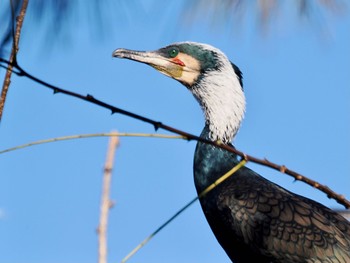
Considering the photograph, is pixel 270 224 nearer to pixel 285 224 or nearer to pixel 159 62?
pixel 285 224

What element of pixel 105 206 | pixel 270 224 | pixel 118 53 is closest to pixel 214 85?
pixel 118 53

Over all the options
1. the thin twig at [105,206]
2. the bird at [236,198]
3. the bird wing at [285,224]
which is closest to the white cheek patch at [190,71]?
the bird at [236,198]

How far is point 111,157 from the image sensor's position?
2.58 ft

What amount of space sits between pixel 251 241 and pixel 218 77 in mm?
966

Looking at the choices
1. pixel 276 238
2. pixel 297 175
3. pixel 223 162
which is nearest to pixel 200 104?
pixel 223 162

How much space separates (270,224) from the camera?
3.12 meters

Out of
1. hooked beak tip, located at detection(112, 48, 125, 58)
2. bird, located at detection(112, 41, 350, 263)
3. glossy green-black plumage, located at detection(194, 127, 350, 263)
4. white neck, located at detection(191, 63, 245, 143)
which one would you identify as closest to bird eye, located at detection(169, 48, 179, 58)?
bird, located at detection(112, 41, 350, 263)

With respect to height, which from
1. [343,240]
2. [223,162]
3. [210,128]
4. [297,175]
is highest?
[210,128]

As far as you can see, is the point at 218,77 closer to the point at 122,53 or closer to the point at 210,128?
the point at 210,128

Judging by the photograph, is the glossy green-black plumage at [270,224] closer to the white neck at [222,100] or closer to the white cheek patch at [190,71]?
the white neck at [222,100]

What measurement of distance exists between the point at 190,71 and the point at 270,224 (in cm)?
98

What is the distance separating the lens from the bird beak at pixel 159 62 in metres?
3.29

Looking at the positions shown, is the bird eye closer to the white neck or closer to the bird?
the bird

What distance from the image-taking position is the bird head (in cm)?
367
